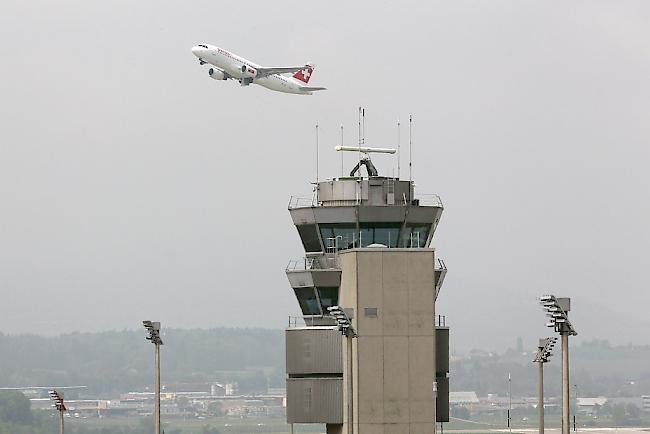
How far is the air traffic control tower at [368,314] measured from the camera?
70625mm

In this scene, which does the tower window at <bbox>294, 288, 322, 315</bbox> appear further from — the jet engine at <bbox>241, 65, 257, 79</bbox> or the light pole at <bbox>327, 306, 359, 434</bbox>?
the jet engine at <bbox>241, 65, 257, 79</bbox>

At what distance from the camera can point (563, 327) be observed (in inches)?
2264

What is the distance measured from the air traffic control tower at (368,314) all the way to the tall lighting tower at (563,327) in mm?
11638

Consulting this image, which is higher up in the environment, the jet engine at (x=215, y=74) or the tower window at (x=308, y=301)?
the jet engine at (x=215, y=74)

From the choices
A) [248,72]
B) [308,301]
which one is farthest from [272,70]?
[308,301]

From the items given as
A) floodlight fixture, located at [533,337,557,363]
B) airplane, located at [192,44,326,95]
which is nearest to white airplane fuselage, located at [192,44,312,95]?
airplane, located at [192,44,326,95]

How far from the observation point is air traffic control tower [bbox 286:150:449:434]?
232 feet

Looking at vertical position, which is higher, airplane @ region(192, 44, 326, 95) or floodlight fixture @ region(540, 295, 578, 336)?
airplane @ region(192, 44, 326, 95)

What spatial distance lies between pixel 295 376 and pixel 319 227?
749cm

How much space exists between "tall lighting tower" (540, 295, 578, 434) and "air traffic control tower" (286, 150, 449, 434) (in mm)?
11638

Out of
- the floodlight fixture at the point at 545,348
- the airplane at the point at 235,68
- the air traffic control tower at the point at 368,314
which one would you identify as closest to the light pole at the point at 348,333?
the air traffic control tower at the point at 368,314

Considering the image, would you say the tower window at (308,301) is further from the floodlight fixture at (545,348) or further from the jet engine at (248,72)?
the jet engine at (248,72)

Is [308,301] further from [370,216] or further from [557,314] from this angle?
[557,314]

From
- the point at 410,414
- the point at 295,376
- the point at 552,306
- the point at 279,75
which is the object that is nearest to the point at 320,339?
the point at 295,376
